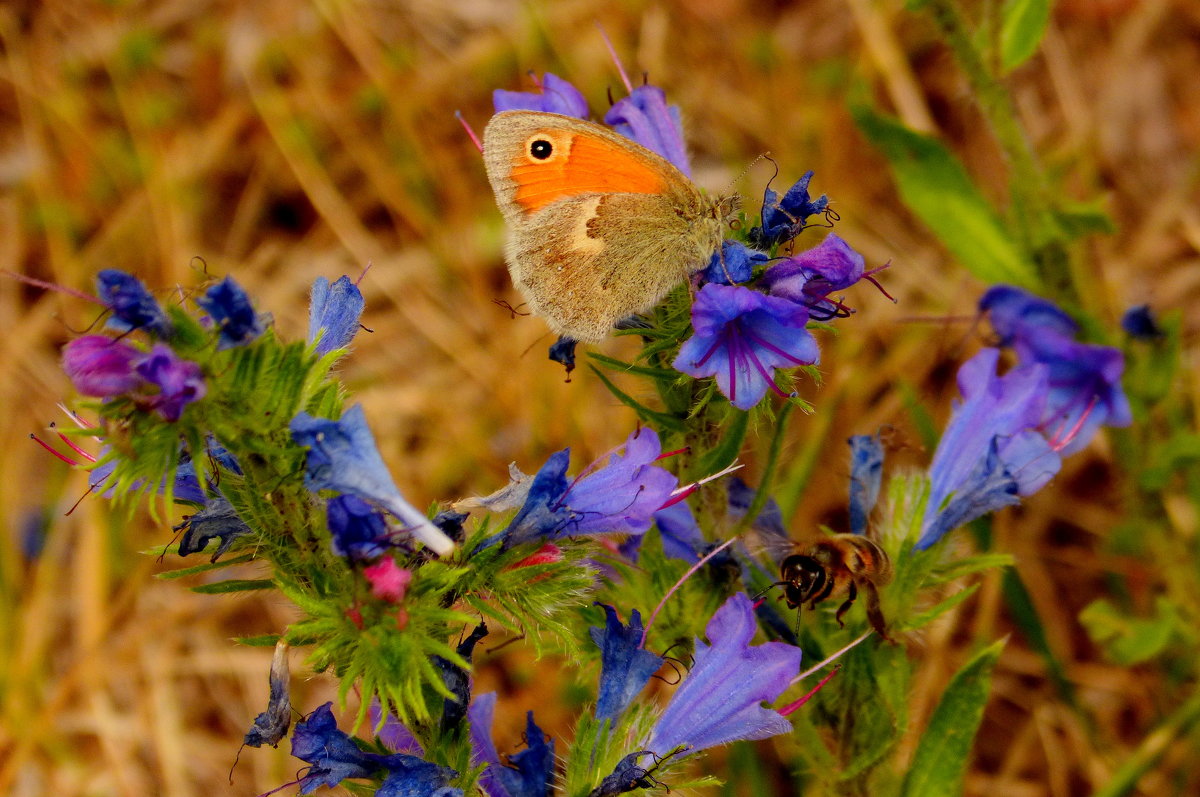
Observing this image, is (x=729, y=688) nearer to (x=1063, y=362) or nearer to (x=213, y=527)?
(x=213, y=527)

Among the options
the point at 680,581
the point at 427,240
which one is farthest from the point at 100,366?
the point at 427,240

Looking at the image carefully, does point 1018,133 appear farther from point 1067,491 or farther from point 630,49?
point 630,49

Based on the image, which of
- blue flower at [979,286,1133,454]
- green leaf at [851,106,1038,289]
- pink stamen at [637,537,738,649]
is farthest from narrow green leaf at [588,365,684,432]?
green leaf at [851,106,1038,289]

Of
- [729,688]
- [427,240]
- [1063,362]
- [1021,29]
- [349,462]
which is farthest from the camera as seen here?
[427,240]

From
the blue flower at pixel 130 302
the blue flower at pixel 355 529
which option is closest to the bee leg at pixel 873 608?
the blue flower at pixel 355 529

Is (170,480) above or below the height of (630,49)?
below

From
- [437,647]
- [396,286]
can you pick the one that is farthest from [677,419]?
[396,286]
